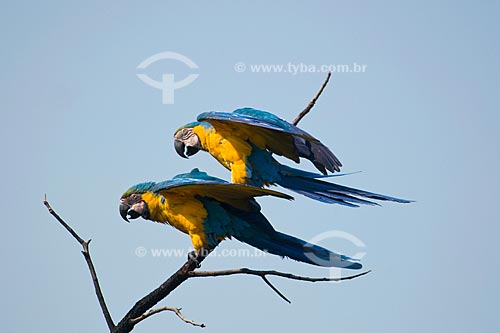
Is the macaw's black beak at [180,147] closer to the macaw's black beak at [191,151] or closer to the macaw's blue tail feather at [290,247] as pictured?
the macaw's black beak at [191,151]

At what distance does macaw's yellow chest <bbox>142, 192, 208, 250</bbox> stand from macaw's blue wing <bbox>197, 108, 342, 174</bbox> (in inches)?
20.3

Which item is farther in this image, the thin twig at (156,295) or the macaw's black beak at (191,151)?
the macaw's black beak at (191,151)

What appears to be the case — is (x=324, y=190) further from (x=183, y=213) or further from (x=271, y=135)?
(x=183, y=213)

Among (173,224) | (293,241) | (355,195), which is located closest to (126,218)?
(173,224)

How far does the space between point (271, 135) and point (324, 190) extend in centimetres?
43

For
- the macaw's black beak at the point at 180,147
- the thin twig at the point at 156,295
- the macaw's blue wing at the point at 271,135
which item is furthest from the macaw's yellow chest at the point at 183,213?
the macaw's black beak at the point at 180,147

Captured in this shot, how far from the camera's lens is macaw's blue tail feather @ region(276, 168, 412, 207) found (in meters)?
4.09

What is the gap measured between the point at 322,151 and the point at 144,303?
4.31ft

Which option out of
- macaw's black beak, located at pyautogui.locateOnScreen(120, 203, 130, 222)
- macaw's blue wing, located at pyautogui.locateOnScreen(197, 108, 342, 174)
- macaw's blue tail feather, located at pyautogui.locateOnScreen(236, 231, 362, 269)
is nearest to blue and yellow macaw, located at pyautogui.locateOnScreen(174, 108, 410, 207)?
macaw's blue wing, located at pyautogui.locateOnScreen(197, 108, 342, 174)

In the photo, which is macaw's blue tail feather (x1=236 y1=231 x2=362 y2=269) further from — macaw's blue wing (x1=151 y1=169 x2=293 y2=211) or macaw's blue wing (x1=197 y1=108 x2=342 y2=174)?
macaw's blue wing (x1=197 y1=108 x2=342 y2=174)

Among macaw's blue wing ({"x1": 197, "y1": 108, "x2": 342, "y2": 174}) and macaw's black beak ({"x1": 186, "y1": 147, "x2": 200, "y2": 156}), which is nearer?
macaw's blue wing ({"x1": 197, "y1": 108, "x2": 342, "y2": 174})

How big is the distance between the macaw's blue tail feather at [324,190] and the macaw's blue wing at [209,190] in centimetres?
37

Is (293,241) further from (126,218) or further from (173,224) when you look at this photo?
(126,218)

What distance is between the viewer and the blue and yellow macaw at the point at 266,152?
4254 mm
